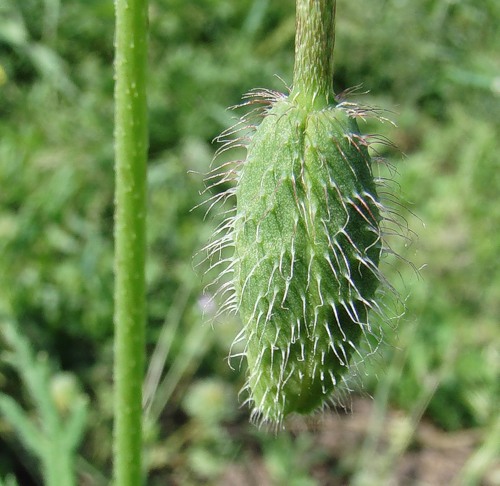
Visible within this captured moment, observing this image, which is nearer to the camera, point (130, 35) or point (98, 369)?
point (130, 35)

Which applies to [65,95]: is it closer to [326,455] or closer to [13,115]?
[13,115]

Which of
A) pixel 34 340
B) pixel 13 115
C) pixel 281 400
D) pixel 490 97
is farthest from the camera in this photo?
pixel 490 97

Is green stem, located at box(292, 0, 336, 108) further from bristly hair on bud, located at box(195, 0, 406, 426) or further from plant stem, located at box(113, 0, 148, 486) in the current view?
plant stem, located at box(113, 0, 148, 486)

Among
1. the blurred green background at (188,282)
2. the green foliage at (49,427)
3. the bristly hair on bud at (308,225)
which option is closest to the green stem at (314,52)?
the bristly hair on bud at (308,225)

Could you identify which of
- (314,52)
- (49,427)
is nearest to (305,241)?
(314,52)

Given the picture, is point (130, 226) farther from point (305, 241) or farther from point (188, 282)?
point (188, 282)

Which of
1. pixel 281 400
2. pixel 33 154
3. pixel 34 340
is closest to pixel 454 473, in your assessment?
pixel 34 340

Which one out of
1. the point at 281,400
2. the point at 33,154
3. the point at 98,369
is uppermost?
the point at 281,400
